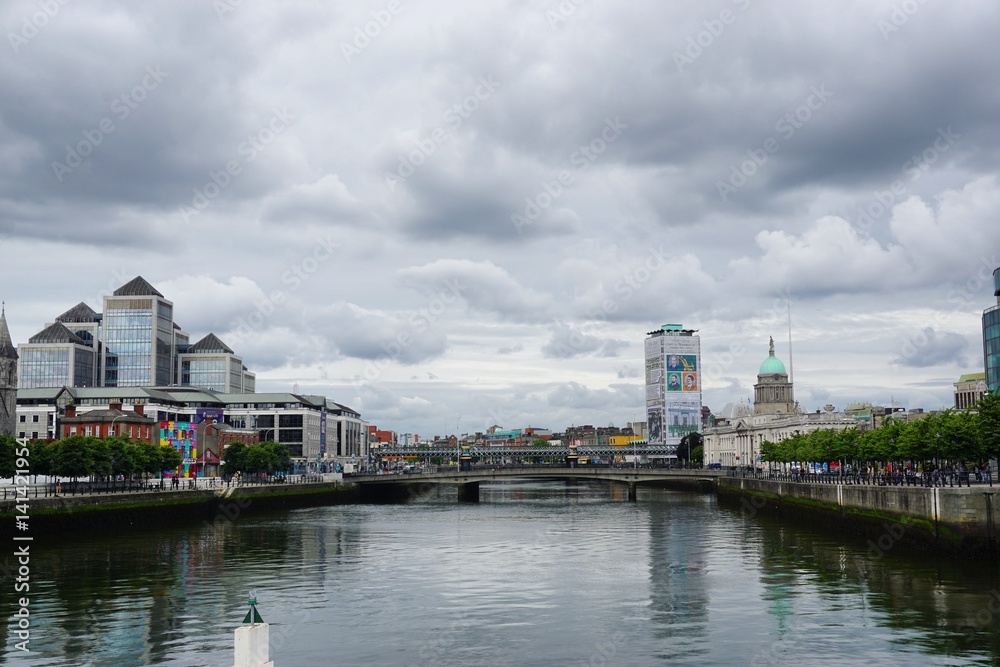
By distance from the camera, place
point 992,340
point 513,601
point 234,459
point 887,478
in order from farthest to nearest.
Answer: point 992,340
point 234,459
point 887,478
point 513,601

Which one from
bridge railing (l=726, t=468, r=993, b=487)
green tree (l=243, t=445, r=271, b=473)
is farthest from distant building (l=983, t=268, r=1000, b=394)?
green tree (l=243, t=445, r=271, b=473)

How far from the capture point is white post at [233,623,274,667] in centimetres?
1556

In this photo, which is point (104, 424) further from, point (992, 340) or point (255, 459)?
point (992, 340)

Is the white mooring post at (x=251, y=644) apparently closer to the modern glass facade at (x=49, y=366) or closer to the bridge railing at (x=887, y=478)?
the bridge railing at (x=887, y=478)

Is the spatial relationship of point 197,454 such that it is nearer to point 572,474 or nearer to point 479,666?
point 572,474

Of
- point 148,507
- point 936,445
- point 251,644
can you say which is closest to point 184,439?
point 148,507

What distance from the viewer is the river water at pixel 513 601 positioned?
33.5 meters

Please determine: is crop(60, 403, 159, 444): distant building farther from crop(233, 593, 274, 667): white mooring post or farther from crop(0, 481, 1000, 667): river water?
crop(233, 593, 274, 667): white mooring post

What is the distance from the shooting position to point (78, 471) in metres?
90.2

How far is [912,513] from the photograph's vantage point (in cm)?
5978

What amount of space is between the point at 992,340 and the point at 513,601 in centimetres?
12084

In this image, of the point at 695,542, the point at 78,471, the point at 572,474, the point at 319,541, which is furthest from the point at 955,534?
the point at 572,474

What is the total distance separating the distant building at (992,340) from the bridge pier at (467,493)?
7318cm

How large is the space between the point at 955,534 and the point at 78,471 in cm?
7149
